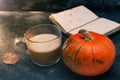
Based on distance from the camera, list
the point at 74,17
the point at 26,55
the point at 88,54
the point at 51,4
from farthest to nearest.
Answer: the point at 51,4 → the point at 74,17 → the point at 26,55 → the point at 88,54

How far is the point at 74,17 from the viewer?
3.02 feet

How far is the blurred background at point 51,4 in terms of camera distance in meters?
1.00

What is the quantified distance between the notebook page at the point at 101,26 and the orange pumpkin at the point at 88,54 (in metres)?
0.16

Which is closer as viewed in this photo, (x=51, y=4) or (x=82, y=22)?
(x=82, y=22)

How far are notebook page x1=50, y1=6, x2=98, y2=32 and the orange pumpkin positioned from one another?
0.19 m

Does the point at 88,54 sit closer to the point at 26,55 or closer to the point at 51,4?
A: the point at 26,55

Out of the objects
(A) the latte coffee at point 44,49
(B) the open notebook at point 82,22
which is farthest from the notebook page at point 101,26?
(A) the latte coffee at point 44,49

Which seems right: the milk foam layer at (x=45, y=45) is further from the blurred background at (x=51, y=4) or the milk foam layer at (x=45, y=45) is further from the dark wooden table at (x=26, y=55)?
the blurred background at (x=51, y=4)

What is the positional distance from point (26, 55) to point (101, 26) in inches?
10.0

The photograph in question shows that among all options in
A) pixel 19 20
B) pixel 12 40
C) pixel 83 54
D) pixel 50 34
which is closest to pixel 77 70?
pixel 83 54

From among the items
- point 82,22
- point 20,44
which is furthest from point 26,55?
point 82,22

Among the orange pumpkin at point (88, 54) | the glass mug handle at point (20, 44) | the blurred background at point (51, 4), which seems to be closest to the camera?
the orange pumpkin at point (88, 54)

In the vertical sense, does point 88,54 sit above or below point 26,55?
above

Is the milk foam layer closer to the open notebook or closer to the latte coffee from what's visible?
the latte coffee
